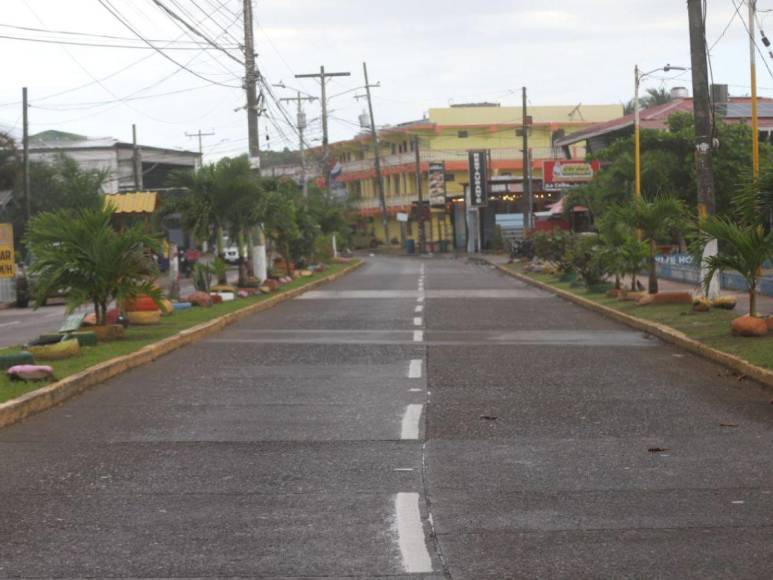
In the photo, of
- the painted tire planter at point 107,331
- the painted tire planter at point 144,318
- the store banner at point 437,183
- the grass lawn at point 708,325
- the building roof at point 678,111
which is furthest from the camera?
the store banner at point 437,183

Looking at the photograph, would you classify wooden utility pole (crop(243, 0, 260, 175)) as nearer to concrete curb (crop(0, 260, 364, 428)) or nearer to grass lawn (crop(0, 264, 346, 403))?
grass lawn (crop(0, 264, 346, 403))

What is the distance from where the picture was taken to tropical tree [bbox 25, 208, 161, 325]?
59.0 feet

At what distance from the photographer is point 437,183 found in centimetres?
9269

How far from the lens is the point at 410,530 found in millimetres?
6609

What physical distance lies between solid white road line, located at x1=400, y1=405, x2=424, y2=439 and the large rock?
6.69 meters

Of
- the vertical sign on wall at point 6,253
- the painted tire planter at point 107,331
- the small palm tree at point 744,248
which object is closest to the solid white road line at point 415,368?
the small palm tree at point 744,248

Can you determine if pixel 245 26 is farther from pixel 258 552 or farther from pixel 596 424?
pixel 258 552

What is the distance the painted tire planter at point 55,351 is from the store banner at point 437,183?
76967 mm

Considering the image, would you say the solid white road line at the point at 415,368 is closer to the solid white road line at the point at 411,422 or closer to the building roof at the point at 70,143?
the solid white road line at the point at 411,422

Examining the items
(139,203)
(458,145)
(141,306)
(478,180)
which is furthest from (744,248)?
(458,145)

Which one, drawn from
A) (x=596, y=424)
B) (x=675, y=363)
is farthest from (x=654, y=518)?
(x=675, y=363)

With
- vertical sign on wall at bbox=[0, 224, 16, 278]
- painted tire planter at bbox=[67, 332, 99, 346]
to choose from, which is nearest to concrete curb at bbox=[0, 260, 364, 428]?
painted tire planter at bbox=[67, 332, 99, 346]

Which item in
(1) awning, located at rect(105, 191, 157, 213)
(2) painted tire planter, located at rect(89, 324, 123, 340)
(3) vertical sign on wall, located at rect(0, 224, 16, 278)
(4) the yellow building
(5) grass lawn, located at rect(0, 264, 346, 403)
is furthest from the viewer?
(4) the yellow building

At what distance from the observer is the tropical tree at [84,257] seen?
1798 cm
